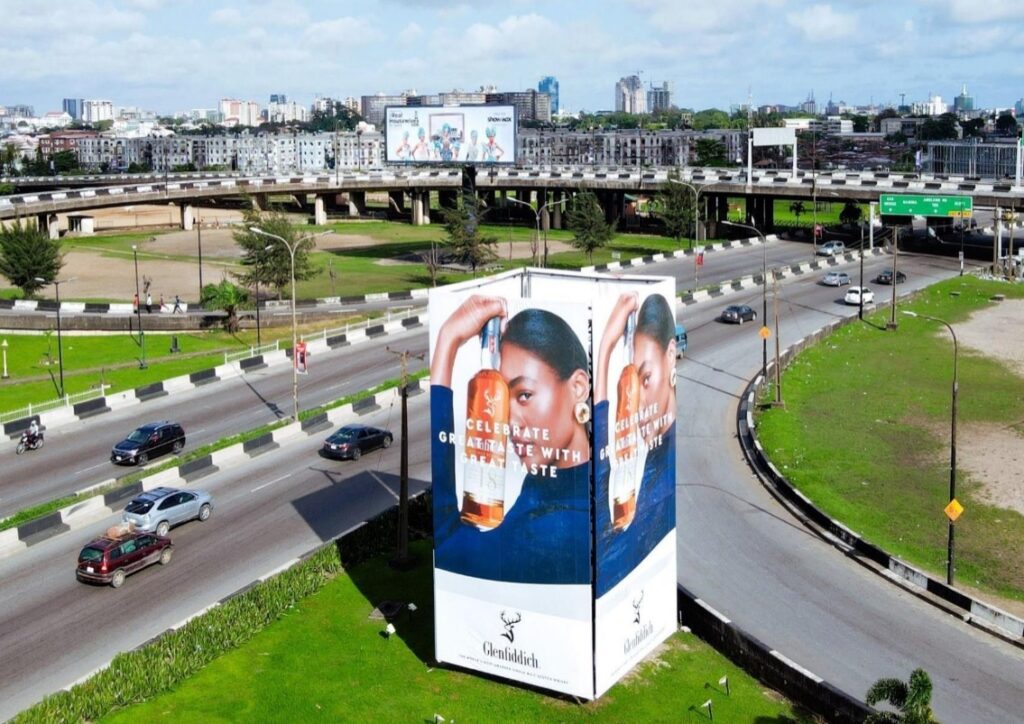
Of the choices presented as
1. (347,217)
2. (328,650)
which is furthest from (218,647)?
(347,217)

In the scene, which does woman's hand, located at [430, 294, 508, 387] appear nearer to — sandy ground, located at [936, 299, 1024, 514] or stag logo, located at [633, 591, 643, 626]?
stag logo, located at [633, 591, 643, 626]

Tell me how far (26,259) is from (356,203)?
77.4 meters

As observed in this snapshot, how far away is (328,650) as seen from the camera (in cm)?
3027

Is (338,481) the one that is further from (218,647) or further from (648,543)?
(648,543)

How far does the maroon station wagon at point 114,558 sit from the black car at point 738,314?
1781 inches

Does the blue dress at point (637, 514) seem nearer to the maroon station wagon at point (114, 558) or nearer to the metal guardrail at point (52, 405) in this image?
the maroon station wagon at point (114, 558)

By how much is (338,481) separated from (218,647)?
14.4 m

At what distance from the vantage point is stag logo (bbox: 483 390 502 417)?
27.5 metres

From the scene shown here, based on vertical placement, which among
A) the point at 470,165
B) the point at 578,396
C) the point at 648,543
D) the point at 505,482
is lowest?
the point at 648,543

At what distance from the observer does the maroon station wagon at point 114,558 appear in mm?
33531

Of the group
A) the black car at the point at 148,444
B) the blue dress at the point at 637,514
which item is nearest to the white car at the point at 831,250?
the black car at the point at 148,444

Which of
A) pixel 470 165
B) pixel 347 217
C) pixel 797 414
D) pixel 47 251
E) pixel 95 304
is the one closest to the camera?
pixel 797 414

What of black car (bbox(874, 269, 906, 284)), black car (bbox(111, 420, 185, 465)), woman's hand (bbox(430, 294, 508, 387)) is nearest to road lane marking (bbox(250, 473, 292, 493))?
black car (bbox(111, 420, 185, 465))

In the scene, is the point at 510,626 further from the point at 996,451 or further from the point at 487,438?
the point at 996,451
